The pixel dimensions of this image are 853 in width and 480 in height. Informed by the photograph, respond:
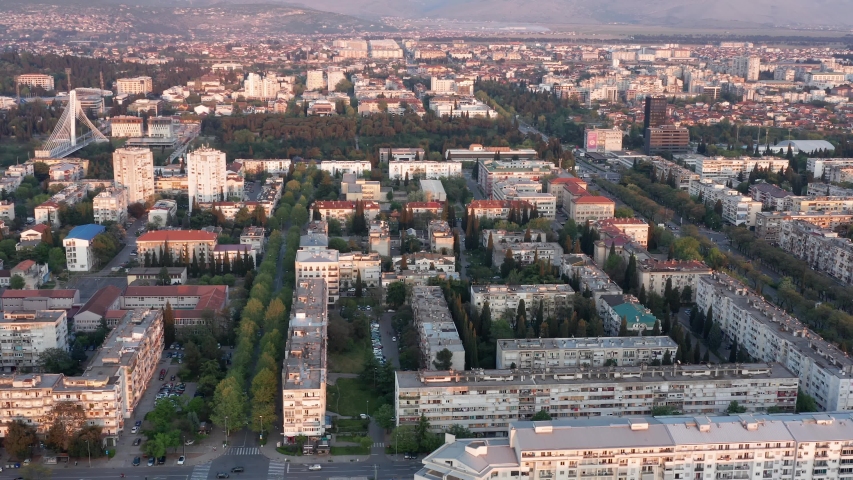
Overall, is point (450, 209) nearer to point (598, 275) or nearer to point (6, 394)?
point (598, 275)

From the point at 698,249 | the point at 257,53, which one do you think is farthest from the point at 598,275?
the point at 257,53

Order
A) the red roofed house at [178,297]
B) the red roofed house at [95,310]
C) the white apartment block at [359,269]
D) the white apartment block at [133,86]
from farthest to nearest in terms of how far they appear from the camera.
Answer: the white apartment block at [133,86] < the white apartment block at [359,269] < the red roofed house at [178,297] < the red roofed house at [95,310]

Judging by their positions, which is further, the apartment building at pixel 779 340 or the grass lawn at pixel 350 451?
the apartment building at pixel 779 340

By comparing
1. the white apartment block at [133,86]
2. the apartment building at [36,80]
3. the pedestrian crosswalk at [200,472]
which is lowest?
the pedestrian crosswalk at [200,472]

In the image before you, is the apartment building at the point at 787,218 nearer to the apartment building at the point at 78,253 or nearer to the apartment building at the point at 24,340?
the apartment building at the point at 78,253

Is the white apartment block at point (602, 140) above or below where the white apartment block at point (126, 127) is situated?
below

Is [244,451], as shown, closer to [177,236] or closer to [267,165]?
[177,236]

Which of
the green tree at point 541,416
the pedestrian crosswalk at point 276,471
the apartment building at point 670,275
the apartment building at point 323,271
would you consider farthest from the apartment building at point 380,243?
the pedestrian crosswalk at point 276,471
